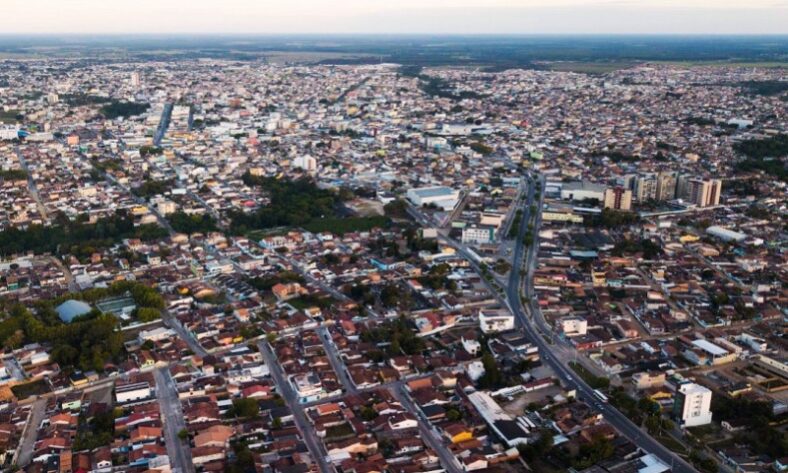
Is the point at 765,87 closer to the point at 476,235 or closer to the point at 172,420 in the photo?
the point at 476,235

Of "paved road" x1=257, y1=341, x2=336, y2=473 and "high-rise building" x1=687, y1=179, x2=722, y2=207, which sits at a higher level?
"high-rise building" x1=687, y1=179, x2=722, y2=207

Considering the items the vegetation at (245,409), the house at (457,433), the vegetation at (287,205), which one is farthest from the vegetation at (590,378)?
the vegetation at (287,205)

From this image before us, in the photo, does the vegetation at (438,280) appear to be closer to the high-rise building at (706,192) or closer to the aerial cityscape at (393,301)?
the aerial cityscape at (393,301)

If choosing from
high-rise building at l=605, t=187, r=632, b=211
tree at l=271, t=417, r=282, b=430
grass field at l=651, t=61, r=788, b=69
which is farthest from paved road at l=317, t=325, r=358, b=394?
grass field at l=651, t=61, r=788, b=69

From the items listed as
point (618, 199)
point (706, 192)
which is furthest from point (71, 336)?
point (706, 192)

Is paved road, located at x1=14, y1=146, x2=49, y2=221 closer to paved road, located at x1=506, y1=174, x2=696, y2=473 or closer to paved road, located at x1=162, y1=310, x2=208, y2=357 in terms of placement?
paved road, located at x1=162, y1=310, x2=208, y2=357

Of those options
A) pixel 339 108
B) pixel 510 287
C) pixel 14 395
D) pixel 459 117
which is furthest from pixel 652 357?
pixel 339 108
